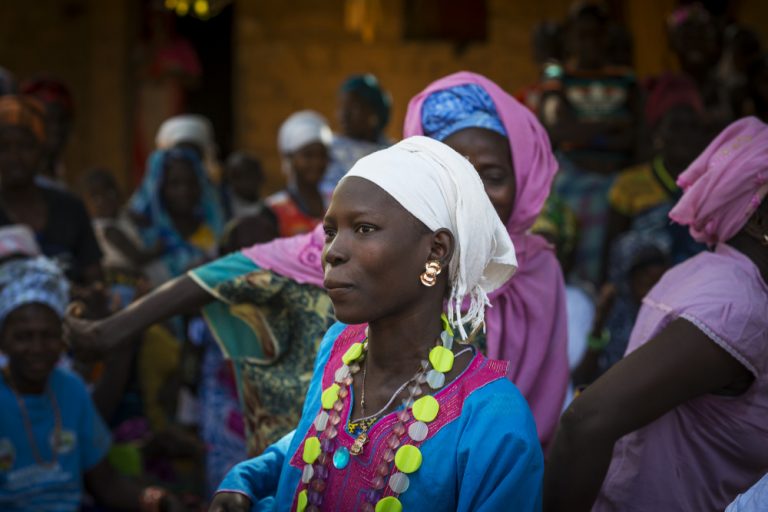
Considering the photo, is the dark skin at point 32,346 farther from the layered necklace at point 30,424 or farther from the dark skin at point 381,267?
the dark skin at point 381,267

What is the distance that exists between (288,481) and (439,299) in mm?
580

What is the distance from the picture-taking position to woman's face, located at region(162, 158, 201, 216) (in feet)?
24.6

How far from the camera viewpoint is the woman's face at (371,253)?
2.55 metres

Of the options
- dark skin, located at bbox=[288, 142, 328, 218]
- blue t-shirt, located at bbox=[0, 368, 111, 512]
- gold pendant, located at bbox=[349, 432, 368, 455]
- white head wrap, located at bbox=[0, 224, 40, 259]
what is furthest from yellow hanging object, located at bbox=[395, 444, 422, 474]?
dark skin, located at bbox=[288, 142, 328, 218]

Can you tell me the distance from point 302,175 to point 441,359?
4831 millimetres

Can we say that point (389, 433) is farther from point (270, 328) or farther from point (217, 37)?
point (217, 37)

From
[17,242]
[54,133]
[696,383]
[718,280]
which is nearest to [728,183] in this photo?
[718,280]

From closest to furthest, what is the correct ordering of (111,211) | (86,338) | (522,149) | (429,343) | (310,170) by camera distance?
1. (429,343)
2. (86,338)
3. (522,149)
4. (310,170)
5. (111,211)

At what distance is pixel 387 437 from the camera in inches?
101

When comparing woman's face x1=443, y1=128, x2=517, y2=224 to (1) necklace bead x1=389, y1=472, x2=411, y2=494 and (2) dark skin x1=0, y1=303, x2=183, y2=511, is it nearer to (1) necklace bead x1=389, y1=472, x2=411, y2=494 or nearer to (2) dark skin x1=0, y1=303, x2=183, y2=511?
(1) necklace bead x1=389, y1=472, x2=411, y2=494

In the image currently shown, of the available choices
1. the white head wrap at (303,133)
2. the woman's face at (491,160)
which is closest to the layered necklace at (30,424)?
the woman's face at (491,160)

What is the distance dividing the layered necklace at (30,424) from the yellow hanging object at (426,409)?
2735mm

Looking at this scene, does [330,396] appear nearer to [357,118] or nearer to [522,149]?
[522,149]

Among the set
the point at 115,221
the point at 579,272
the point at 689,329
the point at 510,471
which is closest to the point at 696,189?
the point at 689,329
